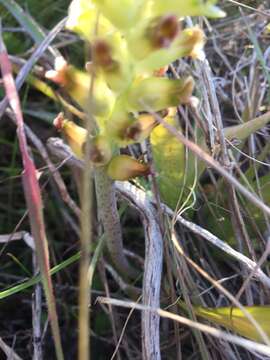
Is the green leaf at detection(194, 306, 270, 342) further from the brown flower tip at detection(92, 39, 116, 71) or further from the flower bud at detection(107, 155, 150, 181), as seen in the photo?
the brown flower tip at detection(92, 39, 116, 71)

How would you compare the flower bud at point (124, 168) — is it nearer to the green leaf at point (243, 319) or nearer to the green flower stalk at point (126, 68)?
the green flower stalk at point (126, 68)

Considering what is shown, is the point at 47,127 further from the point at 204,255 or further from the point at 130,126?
the point at 130,126

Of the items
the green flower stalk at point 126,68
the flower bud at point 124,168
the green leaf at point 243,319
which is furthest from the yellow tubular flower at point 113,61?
the green leaf at point 243,319

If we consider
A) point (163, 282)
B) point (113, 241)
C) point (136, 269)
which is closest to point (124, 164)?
point (113, 241)

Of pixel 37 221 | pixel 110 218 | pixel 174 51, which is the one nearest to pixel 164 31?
pixel 174 51

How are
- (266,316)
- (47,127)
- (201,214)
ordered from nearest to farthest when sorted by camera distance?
(266,316)
(201,214)
(47,127)

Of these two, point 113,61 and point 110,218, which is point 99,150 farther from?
point 110,218
